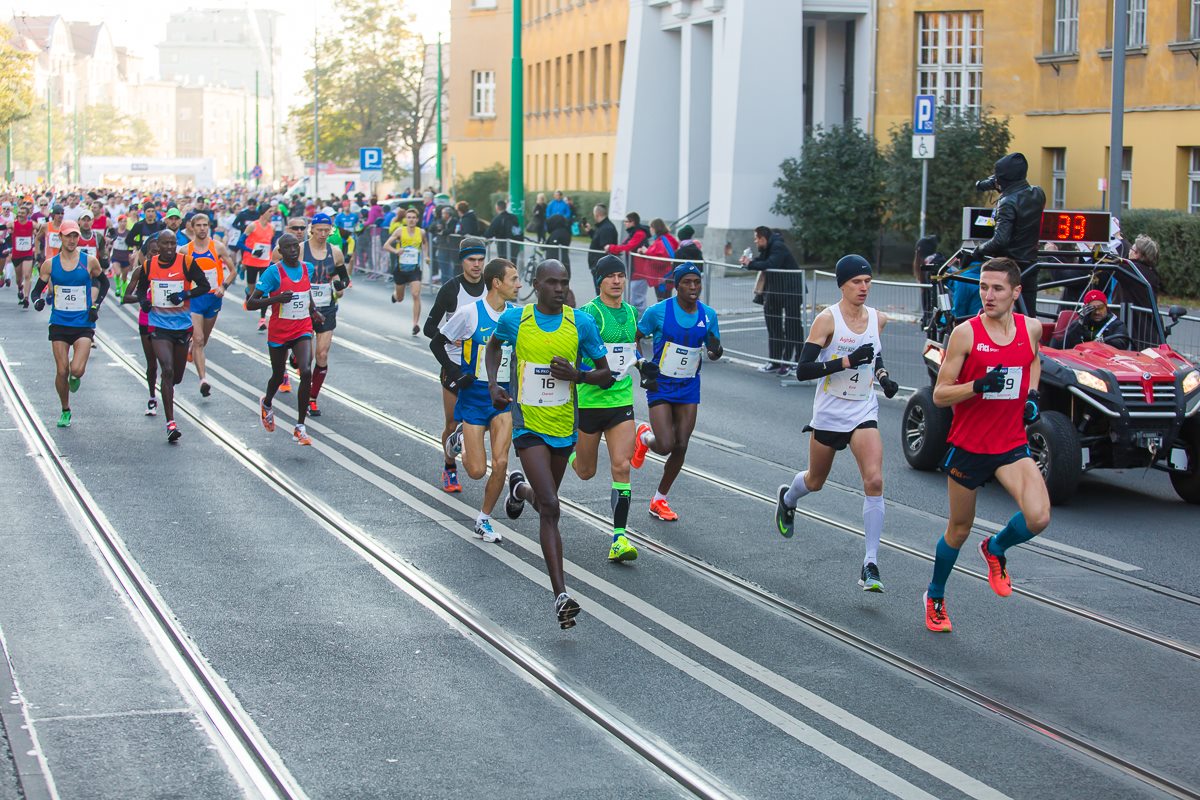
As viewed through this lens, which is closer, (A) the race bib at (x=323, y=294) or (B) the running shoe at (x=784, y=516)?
(B) the running shoe at (x=784, y=516)

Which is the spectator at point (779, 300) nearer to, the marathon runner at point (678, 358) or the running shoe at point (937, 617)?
the marathon runner at point (678, 358)

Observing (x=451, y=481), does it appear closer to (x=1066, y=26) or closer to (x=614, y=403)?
(x=614, y=403)

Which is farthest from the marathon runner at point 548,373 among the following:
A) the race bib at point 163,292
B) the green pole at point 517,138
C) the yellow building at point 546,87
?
the yellow building at point 546,87

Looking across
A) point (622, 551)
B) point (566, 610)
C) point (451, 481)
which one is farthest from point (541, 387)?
point (451, 481)

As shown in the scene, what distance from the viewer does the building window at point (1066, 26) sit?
32.4 m

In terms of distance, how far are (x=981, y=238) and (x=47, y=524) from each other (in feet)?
24.3

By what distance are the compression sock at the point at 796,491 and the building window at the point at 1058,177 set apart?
24.0 metres

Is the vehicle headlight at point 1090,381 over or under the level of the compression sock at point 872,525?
over

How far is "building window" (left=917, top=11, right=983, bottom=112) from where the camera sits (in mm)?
35688

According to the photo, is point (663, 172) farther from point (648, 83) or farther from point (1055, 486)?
point (1055, 486)

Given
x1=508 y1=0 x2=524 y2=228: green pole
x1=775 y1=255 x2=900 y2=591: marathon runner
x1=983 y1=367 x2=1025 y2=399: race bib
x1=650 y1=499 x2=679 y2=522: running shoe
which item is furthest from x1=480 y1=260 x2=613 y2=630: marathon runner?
x1=508 y1=0 x2=524 y2=228: green pole

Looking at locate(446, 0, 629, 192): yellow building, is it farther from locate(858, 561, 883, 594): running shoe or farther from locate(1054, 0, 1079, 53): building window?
locate(858, 561, 883, 594): running shoe

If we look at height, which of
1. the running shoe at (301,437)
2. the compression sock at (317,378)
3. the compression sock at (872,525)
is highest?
the compression sock at (317,378)

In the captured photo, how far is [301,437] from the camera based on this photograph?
48.2 ft
